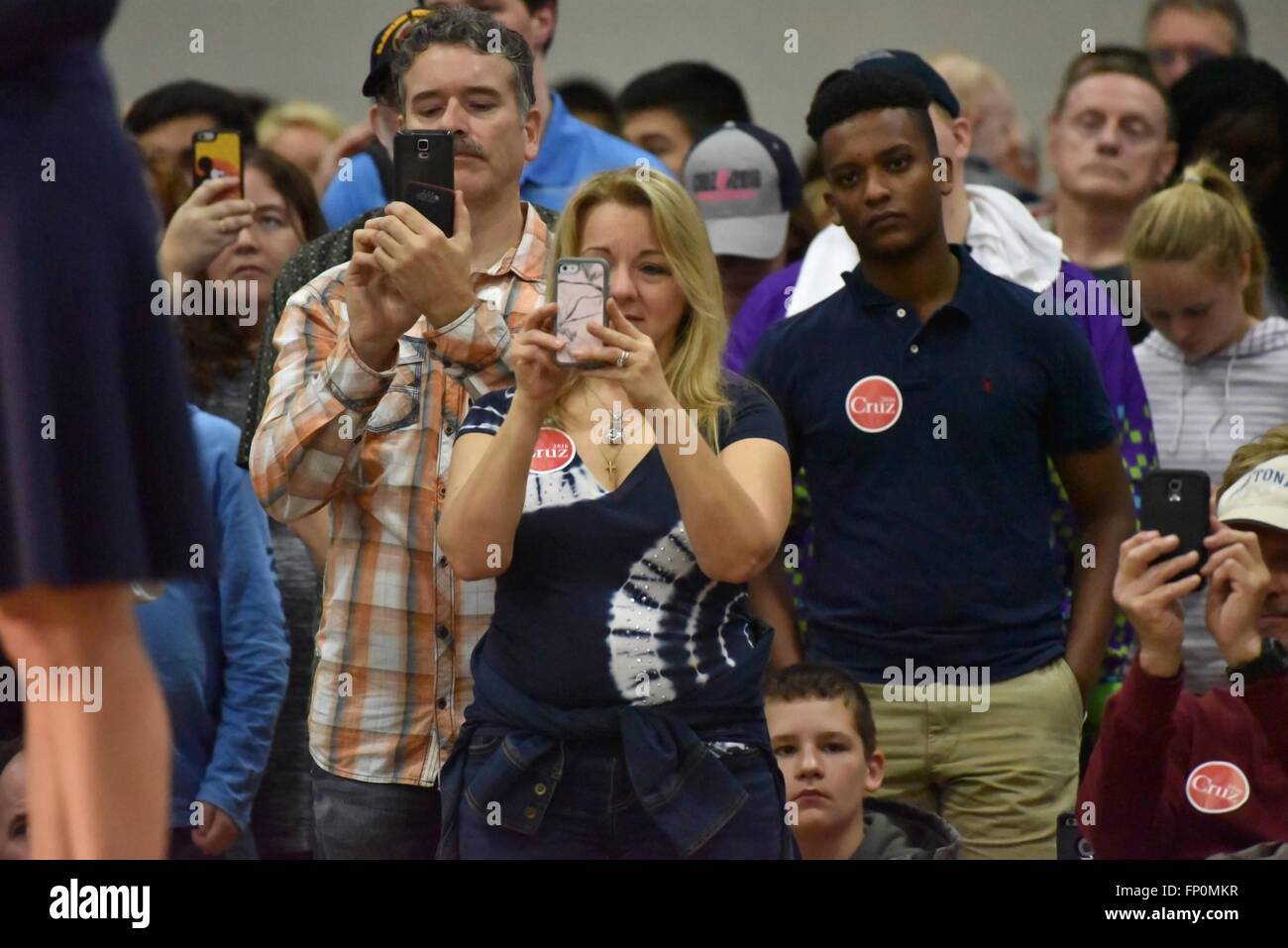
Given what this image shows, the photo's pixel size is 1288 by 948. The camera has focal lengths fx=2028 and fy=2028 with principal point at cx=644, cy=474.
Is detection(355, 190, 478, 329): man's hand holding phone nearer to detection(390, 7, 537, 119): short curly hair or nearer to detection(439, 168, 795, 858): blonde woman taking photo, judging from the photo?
detection(439, 168, 795, 858): blonde woman taking photo

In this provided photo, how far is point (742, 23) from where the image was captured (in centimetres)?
646

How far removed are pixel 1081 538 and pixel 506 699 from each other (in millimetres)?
1413

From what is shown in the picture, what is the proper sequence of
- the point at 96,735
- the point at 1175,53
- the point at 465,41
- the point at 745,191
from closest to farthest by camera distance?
the point at 96,735, the point at 465,41, the point at 745,191, the point at 1175,53

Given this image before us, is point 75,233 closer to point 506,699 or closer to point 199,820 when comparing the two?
point 506,699

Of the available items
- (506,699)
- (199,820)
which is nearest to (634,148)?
(199,820)

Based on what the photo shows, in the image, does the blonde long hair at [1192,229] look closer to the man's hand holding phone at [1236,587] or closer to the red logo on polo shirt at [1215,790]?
the man's hand holding phone at [1236,587]

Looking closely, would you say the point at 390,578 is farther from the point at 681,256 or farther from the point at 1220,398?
the point at 1220,398

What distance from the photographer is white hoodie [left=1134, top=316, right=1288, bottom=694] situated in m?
4.18

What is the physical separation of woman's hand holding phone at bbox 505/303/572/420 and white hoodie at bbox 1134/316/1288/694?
1.89 m

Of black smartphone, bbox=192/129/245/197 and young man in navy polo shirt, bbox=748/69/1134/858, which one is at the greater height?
black smartphone, bbox=192/129/245/197

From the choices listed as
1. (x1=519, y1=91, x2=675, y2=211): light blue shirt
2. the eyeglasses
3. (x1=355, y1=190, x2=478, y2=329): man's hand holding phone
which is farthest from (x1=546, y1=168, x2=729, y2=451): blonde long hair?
the eyeglasses

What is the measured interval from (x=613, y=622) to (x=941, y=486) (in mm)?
1002

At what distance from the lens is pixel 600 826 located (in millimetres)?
2686

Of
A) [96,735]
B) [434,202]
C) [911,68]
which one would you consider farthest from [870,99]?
[96,735]
